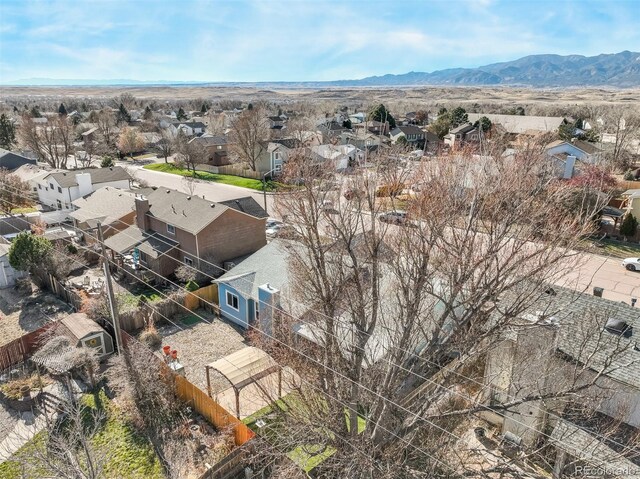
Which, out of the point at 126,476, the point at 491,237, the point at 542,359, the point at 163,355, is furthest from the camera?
the point at 163,355

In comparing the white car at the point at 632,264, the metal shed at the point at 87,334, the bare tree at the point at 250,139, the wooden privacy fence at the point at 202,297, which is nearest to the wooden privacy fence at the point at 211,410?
the metal shed at the point at 87,334

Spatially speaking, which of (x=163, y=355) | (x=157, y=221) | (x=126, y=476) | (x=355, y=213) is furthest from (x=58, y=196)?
(x=355, y=213)

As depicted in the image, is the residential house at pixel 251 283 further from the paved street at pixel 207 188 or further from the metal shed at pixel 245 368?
the paved street at pixel 207 188

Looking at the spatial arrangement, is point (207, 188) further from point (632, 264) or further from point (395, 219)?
point (395, 219)

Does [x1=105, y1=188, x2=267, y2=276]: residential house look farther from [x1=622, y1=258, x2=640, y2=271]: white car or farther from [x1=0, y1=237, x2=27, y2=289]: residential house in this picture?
[x1=622, y1=258, x2=640, y2=271]: white car

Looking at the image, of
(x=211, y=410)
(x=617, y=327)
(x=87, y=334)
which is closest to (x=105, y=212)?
(x=87, y=334)

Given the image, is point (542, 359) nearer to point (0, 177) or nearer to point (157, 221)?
point (157, 221)

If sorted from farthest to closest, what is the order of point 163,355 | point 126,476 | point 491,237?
point 163,355 < point 126,476 < point 491,237

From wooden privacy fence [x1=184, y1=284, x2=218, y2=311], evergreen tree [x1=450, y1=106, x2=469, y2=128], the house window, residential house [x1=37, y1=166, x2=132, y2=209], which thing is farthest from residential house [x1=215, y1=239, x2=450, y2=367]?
evergreen tree [x1=450, y1=106, x2=469, y2=128]
